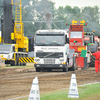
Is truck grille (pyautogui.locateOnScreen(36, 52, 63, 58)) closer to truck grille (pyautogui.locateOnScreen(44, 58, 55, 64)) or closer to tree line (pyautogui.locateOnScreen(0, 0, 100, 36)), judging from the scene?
truck grille (pyautogui.locateOnScreen(44, 58, 55, 64))

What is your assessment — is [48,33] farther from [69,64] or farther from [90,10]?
[90,10]

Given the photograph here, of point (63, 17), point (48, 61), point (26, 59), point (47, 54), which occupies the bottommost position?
point (26, 59)

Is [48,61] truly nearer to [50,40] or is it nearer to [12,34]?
[50,40]

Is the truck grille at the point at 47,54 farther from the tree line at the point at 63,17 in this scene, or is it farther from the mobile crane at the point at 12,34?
the tree line at the point at 63,17

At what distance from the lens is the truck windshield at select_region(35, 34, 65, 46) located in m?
24.9

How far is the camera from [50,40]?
25016 millimetres

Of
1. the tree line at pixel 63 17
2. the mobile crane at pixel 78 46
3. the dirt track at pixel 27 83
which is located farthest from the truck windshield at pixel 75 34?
the tree line at pixel 63 17

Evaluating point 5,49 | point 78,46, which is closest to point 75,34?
point 78,46

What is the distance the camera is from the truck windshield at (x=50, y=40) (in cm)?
2492

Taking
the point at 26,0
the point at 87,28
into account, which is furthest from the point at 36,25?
the point at 26,0

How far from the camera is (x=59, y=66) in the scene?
82.0ft

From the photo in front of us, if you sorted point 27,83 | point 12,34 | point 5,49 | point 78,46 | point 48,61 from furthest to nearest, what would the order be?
point 12,34 → point 5,49 → point 78,46 → point 48,61 → point 27,83

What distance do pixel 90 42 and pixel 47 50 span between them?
755 centimetres

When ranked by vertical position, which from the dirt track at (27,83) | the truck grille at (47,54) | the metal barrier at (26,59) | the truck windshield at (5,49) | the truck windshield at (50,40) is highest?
the truck windshield at (50,40)
